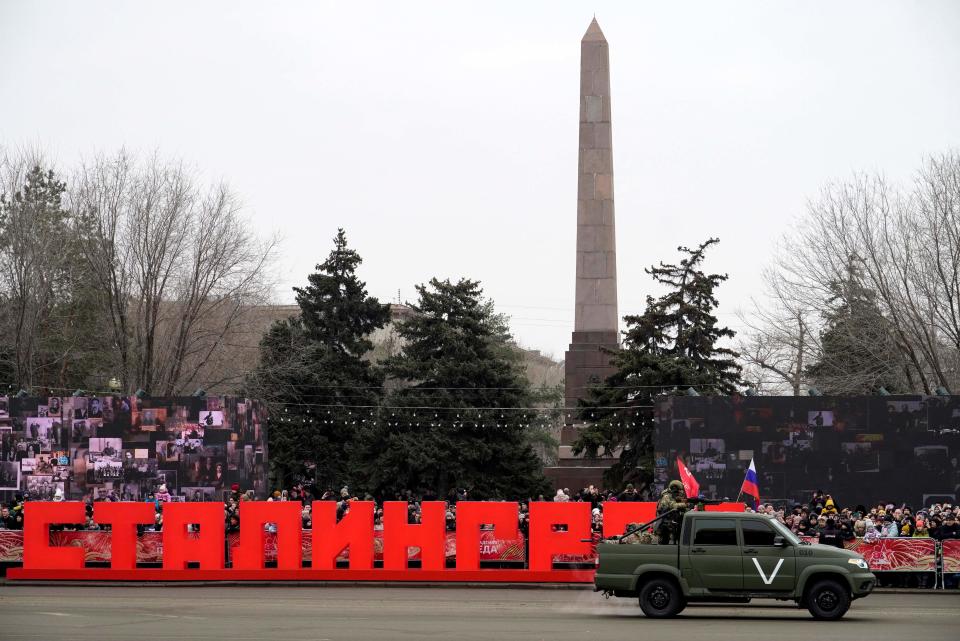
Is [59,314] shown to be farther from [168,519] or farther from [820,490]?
[820,490]

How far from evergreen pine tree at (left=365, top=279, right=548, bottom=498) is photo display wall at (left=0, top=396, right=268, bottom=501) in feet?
64.4

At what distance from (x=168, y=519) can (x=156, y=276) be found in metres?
20.7

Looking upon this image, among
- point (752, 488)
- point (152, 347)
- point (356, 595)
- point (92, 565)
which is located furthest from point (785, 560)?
point (152, 347)

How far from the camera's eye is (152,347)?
150ft

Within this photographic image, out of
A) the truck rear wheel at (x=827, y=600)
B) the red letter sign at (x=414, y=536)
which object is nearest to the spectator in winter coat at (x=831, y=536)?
the truck rear wheel at (x=827, y=600)

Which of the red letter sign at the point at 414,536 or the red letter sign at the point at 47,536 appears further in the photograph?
the red letter sign at the point at 47,536

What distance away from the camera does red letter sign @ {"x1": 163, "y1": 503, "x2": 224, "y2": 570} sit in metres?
25.8

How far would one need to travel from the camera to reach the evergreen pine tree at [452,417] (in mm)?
53750

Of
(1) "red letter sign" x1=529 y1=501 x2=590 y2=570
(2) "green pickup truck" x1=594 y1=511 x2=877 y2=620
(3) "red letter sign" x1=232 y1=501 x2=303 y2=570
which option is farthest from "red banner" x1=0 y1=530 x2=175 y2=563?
(2) "green pickup truck" x1=594 y1=511 x2=877 y2=620

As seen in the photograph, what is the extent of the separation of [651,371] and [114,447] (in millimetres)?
20067

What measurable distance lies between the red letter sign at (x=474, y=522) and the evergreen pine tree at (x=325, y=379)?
30475 mm

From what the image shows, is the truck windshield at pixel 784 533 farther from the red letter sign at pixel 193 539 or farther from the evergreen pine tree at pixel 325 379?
the evergreen pine tree at pixel 325 379

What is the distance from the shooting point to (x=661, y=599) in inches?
770

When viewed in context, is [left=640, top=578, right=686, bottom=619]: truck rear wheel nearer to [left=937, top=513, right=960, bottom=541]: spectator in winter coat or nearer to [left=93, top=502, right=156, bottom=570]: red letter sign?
[left=937, top=513, right=960, bottom=541]: spectator in winter coat
